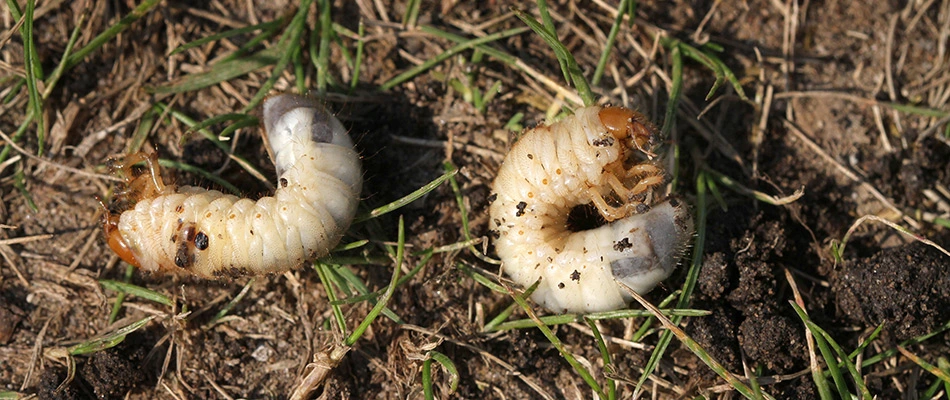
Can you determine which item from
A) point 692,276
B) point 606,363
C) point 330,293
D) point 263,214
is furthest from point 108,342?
point 692,276

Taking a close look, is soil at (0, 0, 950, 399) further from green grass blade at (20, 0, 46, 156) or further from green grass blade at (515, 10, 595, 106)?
green grass blade at (515, 10, 595, 106)

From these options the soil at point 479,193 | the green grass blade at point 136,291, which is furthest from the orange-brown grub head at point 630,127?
the green grass blade at point 136,291

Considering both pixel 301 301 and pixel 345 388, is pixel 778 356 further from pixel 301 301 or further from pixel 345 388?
pixel 301 301

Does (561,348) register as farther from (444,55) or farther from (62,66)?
(62,66)

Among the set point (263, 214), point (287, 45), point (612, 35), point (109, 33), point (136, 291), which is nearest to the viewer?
point (263, 214)

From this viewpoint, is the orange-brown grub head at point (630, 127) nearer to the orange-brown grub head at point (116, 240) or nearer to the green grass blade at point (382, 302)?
the green grass blade at point (382, 302)

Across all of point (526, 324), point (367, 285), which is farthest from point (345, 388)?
point (526, 324)
